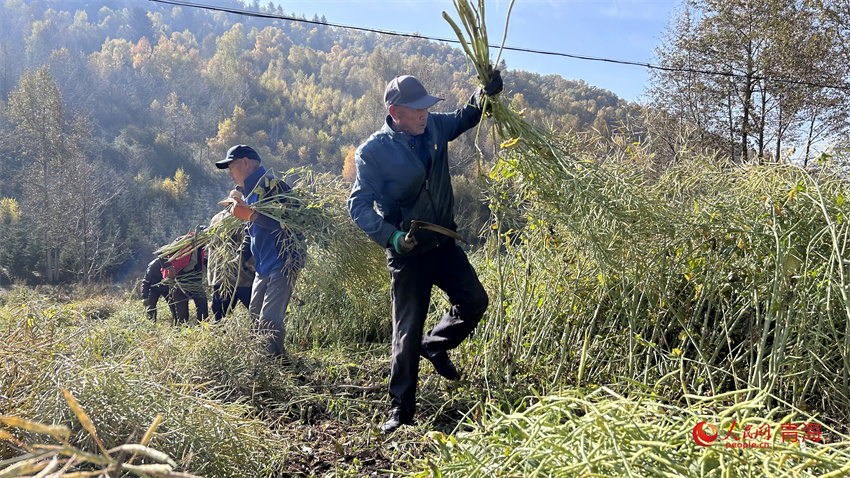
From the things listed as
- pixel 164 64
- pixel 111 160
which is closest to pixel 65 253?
pixel 111 160

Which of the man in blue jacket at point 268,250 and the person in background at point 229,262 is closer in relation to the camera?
the man in blue jacket at point 268,250

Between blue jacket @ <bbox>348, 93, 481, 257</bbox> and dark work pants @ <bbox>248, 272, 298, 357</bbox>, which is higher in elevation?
blue jacket @ <bbox>348, 93, 481, 257</bbox>

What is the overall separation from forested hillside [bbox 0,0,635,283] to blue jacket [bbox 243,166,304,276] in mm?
17702

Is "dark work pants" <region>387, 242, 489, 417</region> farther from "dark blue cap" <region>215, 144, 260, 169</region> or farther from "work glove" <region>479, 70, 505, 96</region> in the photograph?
"dark blue cap" <region>215, 144, 260, 169</region>

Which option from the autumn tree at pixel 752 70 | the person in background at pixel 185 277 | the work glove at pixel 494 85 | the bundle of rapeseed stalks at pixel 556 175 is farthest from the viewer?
the autumn tree at pixel 752 70

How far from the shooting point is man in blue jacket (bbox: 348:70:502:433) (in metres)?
3.21

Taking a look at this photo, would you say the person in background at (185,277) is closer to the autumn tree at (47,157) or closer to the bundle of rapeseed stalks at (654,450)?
the bundle of rapeseed stalks at (654,450)

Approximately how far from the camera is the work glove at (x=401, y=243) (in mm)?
3027

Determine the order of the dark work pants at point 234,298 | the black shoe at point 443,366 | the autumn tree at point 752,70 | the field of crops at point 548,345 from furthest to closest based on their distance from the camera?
the autumn tree at point 752,70 → the dark work pants at point 234,298 → the black shoe at point 443,366 → the field of crops at point 548,345

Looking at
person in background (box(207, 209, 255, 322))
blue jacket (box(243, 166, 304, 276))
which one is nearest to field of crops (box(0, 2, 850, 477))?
blue jacket (box(243, 166, 304, 276))

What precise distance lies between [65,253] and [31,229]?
2627 mm

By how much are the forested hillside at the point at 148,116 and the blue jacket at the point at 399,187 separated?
59.7ft

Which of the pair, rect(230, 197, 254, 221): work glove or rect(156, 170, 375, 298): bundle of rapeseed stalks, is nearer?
rect(230, 197, 254, 221): work glove

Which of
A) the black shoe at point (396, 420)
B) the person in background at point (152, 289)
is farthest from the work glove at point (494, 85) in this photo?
the person in background at point (152, 289)
